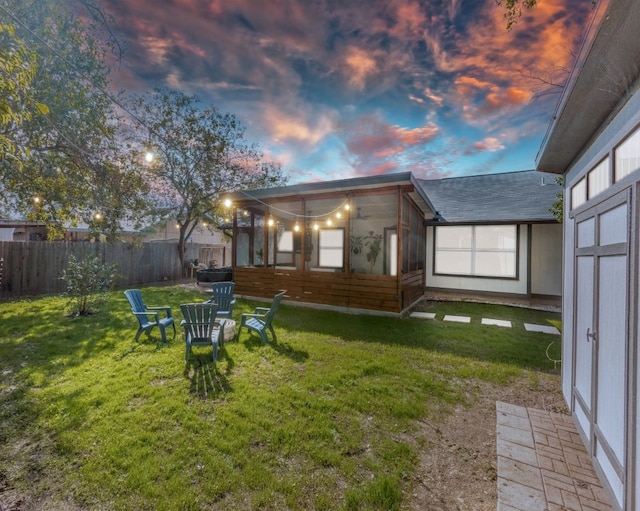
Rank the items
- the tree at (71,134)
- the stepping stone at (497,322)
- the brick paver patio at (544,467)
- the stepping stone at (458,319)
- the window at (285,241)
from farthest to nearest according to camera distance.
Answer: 1. the window at (285,241)
2. the stepping stone at (458,319)
3. the stepping stone at (497,322)
4. the tree at (71,134)
5. the brick paver patio at (544,467)

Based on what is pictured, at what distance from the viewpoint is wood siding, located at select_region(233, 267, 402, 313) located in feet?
23.1

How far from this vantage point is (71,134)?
6.41 meters

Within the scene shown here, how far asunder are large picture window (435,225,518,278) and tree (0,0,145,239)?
9.86 meters

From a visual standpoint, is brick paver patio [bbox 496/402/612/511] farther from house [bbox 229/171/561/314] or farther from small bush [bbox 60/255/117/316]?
small bush [bbox 60/255/117/316]

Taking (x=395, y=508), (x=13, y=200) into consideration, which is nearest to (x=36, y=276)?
(x=13, y=200)

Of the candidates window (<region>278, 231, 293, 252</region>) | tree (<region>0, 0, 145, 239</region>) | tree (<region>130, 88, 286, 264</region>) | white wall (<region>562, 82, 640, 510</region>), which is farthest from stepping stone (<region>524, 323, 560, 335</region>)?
tree (<region>130, 88, 286, 264</region>)

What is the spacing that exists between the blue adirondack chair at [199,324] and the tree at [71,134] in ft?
12.7

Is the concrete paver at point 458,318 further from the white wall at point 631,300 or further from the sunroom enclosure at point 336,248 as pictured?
the white wall at point 631,300

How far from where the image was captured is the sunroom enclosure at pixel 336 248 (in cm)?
719

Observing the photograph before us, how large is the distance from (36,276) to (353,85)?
11435 millimetres

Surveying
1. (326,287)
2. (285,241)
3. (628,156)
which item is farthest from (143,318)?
(285,241)

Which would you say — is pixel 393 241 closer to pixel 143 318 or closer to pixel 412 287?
pixel 412 287

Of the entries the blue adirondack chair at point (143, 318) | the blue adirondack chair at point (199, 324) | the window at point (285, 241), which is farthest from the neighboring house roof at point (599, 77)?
the window at point (285, 241)

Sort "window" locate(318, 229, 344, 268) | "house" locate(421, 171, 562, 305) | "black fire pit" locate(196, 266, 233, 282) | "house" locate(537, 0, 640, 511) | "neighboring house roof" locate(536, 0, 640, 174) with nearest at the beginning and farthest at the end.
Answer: "neighboring house roof" locate(536, 0, 640, 174), "house" locate(537, 0, 640, 511), "house" locate(421, 171, 562, 305), "window" locate(318, 229, 344, 268), "black fire pit" locate(196, 266, 233, 282)
